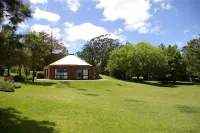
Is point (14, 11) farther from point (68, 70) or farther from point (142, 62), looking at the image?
point (142, 62)

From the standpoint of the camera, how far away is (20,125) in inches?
410

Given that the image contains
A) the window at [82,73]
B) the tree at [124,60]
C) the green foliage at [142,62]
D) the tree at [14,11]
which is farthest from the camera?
the tree at [124,60]

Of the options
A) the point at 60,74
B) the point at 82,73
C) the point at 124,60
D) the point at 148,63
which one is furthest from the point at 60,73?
the point at 148,63

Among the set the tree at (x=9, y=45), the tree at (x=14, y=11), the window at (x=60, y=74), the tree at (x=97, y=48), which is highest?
the tree at (x=97, y=48)

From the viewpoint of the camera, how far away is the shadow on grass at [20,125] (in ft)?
32.2

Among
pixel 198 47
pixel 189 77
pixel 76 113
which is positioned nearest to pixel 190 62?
pixel 198 47

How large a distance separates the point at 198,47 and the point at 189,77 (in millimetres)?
16550

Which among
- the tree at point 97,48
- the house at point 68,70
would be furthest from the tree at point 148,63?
the tree at point 97,48

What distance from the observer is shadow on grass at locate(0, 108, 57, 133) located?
32.2 feet

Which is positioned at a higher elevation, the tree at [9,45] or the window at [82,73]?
the tree at [9,45]

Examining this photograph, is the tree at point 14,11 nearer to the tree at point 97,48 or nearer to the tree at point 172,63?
the tree at point 172,63

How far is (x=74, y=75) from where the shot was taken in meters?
43.6

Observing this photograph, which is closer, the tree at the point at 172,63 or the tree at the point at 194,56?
the tree at the point at 194,56

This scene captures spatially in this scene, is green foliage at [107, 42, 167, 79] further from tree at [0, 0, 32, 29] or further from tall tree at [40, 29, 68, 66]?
tree at [0, 0, 32, 29]
